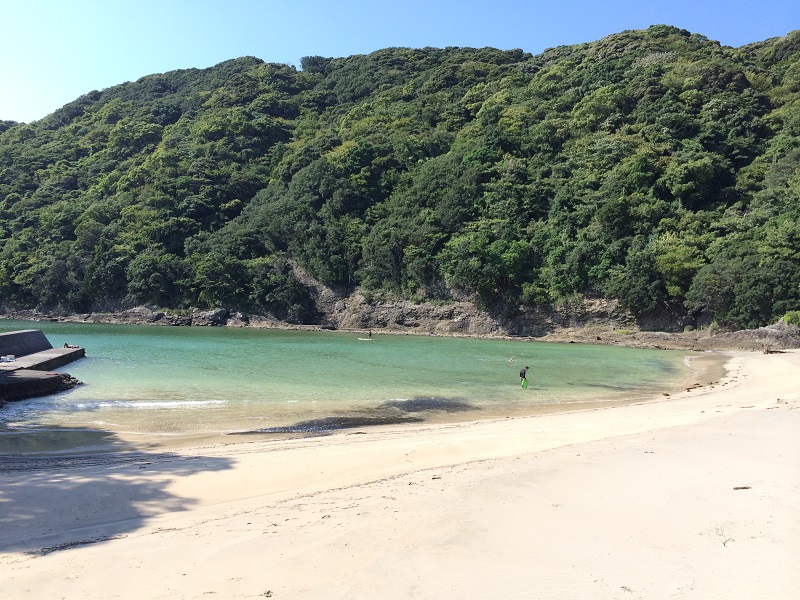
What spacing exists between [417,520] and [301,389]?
1315 centimetres

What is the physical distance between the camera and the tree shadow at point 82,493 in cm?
546

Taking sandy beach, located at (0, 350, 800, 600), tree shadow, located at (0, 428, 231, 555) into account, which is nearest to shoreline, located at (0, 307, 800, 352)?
sandy beach, located at (0, 350, 800, 600)

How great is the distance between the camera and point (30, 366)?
19.9 metres

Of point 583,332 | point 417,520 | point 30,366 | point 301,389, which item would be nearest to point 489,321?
point 583,332

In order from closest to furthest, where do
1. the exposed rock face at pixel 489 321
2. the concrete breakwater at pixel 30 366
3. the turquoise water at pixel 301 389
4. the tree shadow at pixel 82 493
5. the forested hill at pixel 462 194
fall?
the tree shadow at pixel 82 493 → the turquoise water at pixel 301 389 → the concrete breakwater at pixel 30 366 → the exposed rock face at pixel 489 321 → the forested hill at pixel 462 194

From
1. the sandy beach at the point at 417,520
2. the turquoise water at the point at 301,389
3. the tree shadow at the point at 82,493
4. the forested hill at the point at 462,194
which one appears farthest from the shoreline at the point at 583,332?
the tree shadow at the point at 82,493

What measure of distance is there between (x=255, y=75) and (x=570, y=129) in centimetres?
7695

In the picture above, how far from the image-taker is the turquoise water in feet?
43.0

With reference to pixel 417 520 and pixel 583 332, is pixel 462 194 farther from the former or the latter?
pixel 417 520

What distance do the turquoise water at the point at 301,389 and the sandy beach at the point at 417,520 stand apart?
136 inches

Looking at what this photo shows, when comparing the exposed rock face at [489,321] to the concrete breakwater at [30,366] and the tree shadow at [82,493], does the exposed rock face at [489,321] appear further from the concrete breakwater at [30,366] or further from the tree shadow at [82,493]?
the tree shadow at [82,493]

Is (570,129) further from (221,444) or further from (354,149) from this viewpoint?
(221,444)

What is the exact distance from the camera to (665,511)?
18.9 ft

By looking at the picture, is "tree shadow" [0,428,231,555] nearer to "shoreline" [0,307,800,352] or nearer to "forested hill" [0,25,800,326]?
"shoreline" [0,307,800,352]
